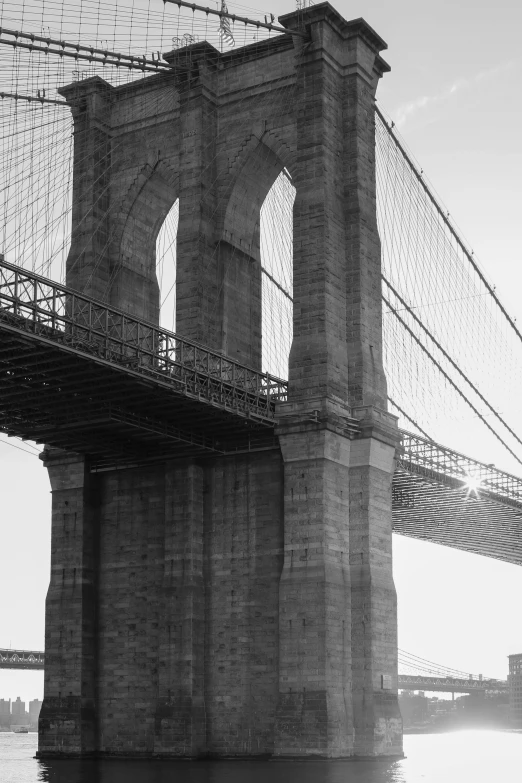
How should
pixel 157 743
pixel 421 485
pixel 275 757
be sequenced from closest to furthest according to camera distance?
1. pixel 275 757
2. pixel 157 743
3. pixel 421 485

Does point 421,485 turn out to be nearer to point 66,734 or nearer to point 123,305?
point 123,305

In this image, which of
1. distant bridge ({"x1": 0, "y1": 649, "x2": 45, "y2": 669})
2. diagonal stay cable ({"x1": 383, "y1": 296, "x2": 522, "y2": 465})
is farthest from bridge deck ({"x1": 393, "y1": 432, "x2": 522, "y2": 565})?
distant bridge ({"x1": 0, "y1": 649, "x2": 45, "y2": 669})

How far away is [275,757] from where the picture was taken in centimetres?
5469

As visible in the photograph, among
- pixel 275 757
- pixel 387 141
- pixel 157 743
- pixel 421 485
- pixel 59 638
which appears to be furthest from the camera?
pixel 421 485

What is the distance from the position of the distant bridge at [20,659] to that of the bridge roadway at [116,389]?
10366 centimetres

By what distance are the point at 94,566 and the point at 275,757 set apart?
44.2ft

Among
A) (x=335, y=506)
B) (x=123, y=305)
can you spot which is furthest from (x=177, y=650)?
(x=123, y=305)

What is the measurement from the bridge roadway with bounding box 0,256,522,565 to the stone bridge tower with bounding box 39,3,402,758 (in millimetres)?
1236

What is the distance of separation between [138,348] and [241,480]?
11.7m

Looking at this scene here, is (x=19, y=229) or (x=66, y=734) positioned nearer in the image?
(x=19, y=229)

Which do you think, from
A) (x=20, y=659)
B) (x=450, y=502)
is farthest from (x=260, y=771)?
(x=20, y=659)

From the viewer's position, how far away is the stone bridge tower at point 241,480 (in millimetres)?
56844

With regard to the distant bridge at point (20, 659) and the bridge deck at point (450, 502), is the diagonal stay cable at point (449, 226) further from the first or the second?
the distant bridge at point (20, 659)

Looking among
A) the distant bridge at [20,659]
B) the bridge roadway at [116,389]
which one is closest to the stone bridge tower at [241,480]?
the bridge roadway at [116,389]
